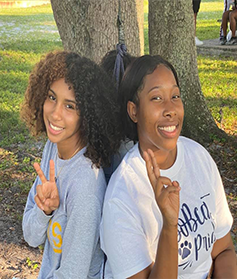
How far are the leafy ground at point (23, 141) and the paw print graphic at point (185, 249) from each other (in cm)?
162

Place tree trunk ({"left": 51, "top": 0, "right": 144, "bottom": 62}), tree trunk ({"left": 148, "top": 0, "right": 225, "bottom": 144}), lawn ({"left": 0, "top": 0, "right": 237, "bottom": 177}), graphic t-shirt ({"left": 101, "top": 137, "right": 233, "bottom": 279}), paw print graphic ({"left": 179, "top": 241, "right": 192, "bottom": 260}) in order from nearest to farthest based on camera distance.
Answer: graphic t-shirt ({"left": 101, "top": 137, "right": 233, "bottom": 279}) → paw print graphic ({"left": 179, "top": 241, "right": 192, "bottom": 260}) → tree trunk ({"left": 51, "top": 0, "right": 144, "bottom": 62}) → tree trunk ({"left": 148, "top": 0, "right": 225, "bottom": 144}) → lawn ({"left": 0, "top": 0, "right": 237, "bottom": 177})

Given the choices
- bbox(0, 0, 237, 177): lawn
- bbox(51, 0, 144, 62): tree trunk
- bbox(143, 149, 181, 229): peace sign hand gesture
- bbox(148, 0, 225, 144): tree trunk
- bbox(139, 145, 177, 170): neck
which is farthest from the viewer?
bbox(0, 0, 237, 177): lawn

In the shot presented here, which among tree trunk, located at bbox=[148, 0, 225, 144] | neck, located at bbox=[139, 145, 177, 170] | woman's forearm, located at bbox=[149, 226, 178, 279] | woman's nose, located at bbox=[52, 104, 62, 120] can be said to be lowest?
tree trunk, located at bbox=[148, 0, 225, 144]

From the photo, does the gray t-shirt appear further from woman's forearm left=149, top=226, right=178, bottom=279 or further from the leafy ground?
the leafy ground

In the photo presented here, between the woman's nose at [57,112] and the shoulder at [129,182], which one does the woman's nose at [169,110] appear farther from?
the woman's nose at [57,112]

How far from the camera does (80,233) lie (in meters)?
1.74

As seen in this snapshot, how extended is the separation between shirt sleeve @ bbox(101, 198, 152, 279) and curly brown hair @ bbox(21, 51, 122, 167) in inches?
10.5

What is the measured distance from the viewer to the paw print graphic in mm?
1719

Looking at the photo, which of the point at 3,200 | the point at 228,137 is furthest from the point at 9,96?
the point at 228,137

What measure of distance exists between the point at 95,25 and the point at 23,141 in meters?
2.51

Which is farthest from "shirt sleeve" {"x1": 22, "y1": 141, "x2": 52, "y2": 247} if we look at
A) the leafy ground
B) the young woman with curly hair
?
the leafy ground

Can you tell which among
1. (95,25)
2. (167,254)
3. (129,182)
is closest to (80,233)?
(129,182)

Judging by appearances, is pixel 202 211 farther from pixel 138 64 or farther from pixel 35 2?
pixel 35 2

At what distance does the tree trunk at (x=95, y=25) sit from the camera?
2.88 metres
